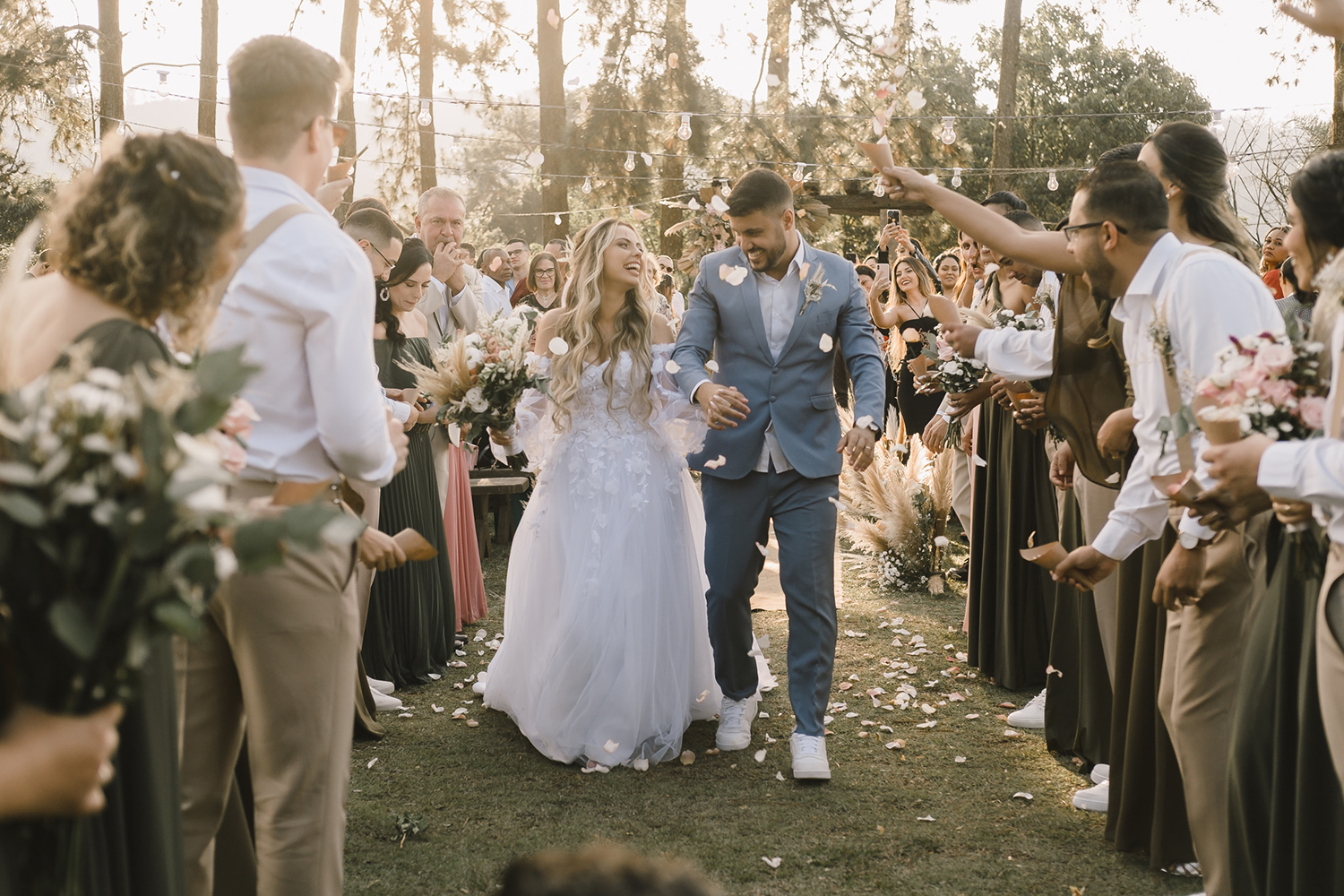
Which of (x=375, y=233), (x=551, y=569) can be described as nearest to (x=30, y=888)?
(x=551, y=569)

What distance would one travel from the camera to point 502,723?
5254 mm

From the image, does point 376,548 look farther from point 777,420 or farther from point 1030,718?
point 1030,718

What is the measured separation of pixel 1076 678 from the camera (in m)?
4.89

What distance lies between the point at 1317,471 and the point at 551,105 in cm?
1800

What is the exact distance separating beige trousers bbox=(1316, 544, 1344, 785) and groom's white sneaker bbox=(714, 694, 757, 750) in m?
2.93

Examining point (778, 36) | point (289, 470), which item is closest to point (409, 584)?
point (289, 470)

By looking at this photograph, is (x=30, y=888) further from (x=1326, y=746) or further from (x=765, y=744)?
(x=765, y=744)

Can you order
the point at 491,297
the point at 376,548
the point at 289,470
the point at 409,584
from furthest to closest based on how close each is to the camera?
1. the point at 491,297
2. the point at 409,584
3. the point at 376,548
4. the point at 289,470

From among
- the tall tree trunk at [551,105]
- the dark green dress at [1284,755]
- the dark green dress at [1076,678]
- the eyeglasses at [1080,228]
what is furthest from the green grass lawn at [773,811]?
the tall tree trunk at [551,105]

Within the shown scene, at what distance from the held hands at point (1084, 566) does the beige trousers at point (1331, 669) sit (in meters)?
0.87

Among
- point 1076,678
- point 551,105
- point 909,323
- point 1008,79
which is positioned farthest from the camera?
point 1008,79

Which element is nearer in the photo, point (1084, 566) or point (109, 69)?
point (1084, 566)

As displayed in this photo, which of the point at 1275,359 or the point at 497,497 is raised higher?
the point at 1275,359

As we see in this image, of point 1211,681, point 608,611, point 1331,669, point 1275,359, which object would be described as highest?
point 1275,359
